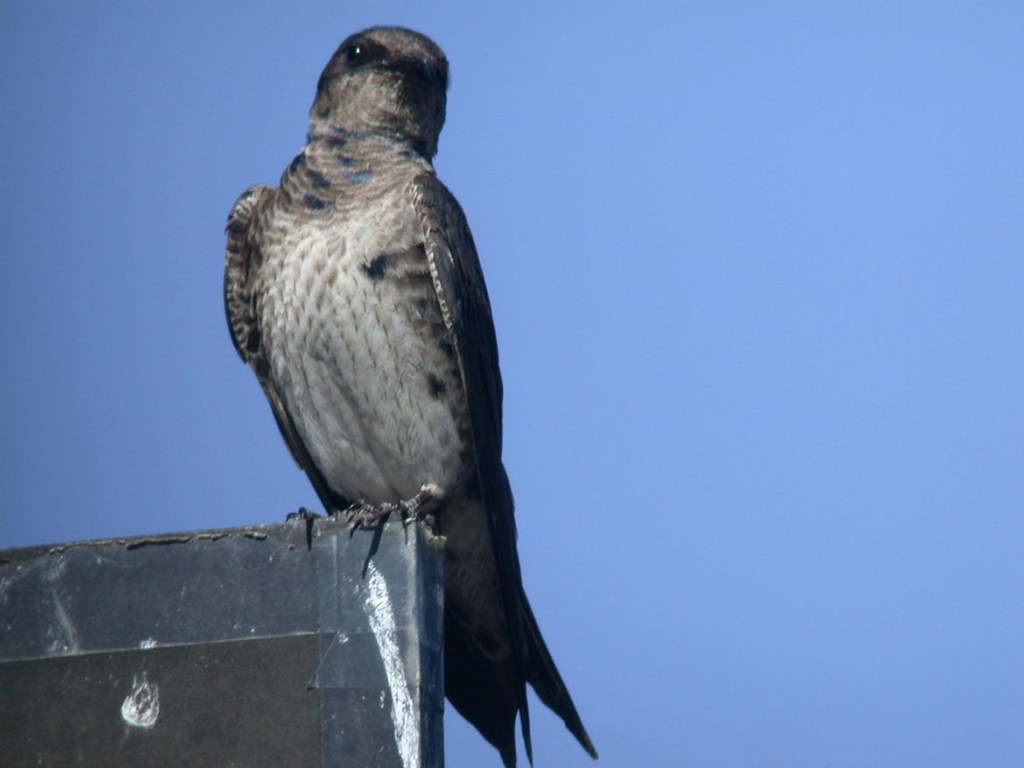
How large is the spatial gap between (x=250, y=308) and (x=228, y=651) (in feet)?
10.1

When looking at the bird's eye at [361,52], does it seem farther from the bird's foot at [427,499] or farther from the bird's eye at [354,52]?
the bird's foot at [427,499]

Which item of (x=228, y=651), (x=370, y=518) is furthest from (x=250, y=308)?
(x=228, y=651)

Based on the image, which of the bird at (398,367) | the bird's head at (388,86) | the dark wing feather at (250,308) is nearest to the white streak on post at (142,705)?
the bird at (398,367)

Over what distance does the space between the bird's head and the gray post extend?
3501 millimetres

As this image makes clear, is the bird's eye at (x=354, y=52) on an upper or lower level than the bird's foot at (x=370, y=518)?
upper

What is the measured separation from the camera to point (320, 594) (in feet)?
17.3

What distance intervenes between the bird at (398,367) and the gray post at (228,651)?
6.85ft

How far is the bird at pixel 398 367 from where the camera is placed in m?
7.43

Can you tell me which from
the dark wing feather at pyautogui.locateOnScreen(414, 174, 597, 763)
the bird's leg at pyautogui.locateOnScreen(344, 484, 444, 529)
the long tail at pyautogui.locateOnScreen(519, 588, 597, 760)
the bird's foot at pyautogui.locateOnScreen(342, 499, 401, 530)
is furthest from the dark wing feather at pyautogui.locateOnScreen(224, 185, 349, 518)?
the bird's foot at pyautogui.locateOnScreen(342, 499, 401, 530)

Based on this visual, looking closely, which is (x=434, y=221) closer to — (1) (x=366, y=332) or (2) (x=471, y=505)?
(1) (x=366, y=332)

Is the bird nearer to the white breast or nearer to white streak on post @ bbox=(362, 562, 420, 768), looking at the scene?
the white breast

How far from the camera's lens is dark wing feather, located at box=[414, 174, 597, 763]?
24.8 ft

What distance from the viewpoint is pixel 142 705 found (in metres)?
5.20

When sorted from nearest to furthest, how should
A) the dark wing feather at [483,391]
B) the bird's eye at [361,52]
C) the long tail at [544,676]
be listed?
1. the long tail at [544,676]
2. the dark wing feather at [483,391]
3. the bird's eye at [361,52]
